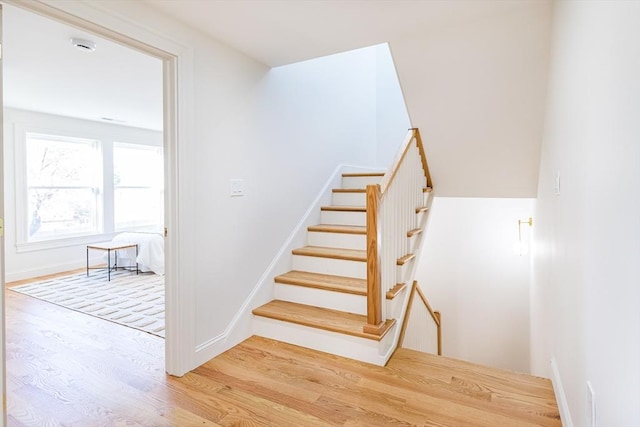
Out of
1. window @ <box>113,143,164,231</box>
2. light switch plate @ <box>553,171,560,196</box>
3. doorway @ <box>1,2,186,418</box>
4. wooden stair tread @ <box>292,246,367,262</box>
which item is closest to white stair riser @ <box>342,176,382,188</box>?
wooden stair tread @ <box>292,246,367,262</box>

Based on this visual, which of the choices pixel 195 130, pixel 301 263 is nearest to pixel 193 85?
pixel 195 130

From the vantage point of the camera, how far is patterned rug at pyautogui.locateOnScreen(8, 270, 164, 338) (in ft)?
10.9

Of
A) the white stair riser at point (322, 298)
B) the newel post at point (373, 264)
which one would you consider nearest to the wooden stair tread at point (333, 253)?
the white stair riser at point (322, 298)

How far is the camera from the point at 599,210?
1.12 m

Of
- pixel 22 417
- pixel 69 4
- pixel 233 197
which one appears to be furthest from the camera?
pixel 233 197

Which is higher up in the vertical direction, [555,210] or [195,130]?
[195,130]

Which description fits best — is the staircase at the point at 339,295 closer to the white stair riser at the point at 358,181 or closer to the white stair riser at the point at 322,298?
the white stair riser at the point at 322,298

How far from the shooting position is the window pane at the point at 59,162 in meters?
5.03

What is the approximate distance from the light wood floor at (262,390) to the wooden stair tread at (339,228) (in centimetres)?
113

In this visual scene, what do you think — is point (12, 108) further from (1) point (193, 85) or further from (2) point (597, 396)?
(2) point (597, 396)

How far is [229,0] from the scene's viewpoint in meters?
1.89

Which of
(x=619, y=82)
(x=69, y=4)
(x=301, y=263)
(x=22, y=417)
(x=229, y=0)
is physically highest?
(x=229, y=0)

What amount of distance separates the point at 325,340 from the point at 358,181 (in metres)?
2.13

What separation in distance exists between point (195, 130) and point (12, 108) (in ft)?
13.9
